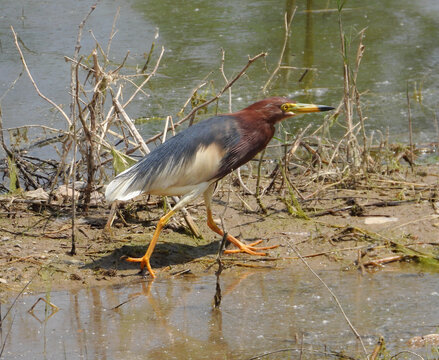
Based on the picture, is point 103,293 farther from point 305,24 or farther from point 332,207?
point 305,24

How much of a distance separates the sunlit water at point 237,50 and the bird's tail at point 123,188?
2942mm

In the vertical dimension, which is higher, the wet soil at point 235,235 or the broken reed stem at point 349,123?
the broken reed stem at point 349,123

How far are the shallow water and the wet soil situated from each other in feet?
0.75

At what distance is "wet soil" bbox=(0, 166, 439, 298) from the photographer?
5160 mm

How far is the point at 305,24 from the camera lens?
12125mm

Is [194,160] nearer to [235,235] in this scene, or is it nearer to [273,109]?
[273,109]

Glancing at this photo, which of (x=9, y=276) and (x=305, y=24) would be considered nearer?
(x=9, y=276)

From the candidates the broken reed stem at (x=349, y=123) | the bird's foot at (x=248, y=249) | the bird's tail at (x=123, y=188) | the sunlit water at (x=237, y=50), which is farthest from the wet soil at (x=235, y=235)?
the sunlit water at (x=237, y=50)

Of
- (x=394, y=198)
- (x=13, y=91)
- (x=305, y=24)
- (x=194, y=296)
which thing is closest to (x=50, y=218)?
(x=194, y=296)

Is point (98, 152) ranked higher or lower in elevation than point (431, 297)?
higher

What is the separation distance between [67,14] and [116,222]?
752cm

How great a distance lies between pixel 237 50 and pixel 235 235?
5.38 meters

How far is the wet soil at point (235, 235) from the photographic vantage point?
5160 millimetres

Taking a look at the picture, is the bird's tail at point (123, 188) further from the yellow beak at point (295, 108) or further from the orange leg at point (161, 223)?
the yellow beak at point (295, 108)
